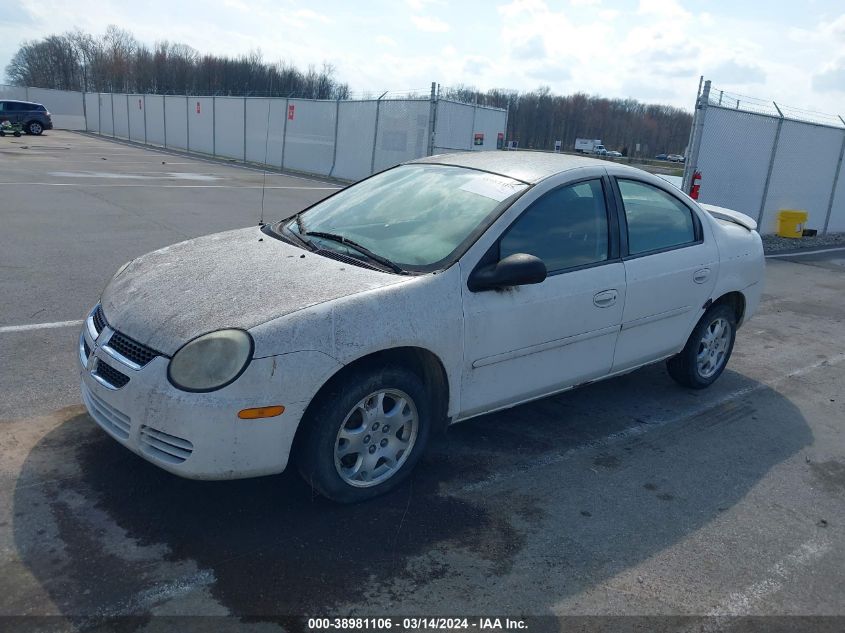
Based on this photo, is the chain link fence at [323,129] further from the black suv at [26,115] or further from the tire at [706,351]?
the tire at [706,351]

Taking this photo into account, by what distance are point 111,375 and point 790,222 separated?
50.3 feet

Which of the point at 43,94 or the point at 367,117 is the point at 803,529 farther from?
the point at 43,94

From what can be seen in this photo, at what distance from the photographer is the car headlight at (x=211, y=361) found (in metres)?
2.92

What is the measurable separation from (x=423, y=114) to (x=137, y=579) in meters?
18.2

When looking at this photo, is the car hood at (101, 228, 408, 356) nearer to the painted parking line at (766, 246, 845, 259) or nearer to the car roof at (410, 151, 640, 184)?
the car roof at (410, 151, 640, 184)

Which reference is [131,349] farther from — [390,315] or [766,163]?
[766,163]

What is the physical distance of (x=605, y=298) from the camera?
418 centimetres

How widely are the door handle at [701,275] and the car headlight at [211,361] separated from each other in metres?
3.22

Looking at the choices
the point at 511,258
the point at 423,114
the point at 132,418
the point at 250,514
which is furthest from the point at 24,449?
the point at 423,114

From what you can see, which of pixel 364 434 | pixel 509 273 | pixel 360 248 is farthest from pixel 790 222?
pixel 364 434

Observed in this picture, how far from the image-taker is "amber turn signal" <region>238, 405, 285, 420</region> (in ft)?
9.61

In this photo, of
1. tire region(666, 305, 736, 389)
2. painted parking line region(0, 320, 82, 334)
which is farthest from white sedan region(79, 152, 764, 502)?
painted parking line region(0, 320, 82, 334)

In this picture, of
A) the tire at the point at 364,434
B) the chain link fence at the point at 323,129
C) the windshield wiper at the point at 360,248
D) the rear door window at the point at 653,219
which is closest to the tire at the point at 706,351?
the rear door window at the point at 653,219

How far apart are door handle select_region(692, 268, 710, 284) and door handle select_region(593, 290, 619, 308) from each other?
934mm
